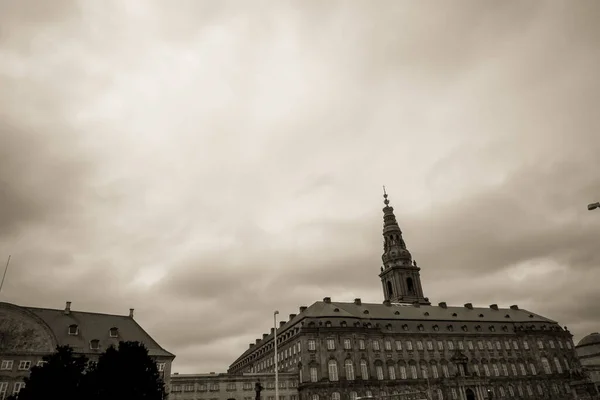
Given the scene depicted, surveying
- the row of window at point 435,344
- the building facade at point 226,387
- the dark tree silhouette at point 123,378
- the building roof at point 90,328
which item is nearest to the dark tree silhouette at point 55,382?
the dark tree silhouette at point 123,378

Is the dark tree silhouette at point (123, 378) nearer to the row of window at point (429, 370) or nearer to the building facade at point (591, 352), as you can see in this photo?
the row of window at point (429, 370)

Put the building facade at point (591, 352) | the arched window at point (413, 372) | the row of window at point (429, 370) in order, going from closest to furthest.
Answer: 1. the row of window at point (429, 370)
2. the arched window at point (413, 372)
3. the building facade at point (591, 352)

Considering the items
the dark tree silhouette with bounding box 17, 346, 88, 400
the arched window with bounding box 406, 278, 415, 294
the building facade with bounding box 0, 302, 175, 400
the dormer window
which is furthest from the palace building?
the dark tree silhouette with bounding box 17, 346, 88, 400

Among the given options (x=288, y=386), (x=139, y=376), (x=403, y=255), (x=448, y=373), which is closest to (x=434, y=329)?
(x=448, y=373)

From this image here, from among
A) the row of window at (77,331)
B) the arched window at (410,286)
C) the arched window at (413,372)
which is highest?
the arched window at (410,286)

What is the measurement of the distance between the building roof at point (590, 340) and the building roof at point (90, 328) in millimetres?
123552

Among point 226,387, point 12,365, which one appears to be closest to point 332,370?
point 226,387

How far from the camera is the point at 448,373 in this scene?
82.0m

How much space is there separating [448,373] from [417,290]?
26317 millimetres

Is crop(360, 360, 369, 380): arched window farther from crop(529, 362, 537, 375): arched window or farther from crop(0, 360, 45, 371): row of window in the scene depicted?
crop(0, 360, 45, 371): row of window

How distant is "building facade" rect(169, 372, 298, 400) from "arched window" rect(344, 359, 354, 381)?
9.31 m

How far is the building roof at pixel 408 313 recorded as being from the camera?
267 feet

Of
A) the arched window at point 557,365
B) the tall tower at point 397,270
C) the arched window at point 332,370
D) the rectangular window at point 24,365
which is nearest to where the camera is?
the rectangular window at point 24,365

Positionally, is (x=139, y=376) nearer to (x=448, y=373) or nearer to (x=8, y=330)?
(x=8, y=330)
